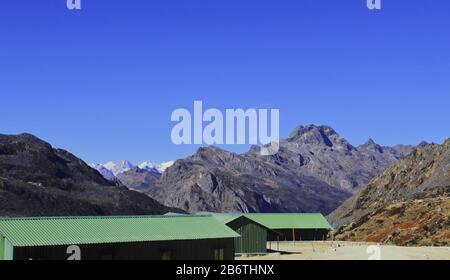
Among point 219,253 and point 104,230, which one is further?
point 219,253

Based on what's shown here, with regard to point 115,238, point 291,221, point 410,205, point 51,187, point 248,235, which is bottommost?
point 115,238

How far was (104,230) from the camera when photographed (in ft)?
147

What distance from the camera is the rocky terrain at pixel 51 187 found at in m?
133

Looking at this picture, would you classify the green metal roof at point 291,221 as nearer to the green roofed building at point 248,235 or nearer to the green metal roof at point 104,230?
the green roofed building at point 248,235

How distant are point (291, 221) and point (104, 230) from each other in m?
66.7

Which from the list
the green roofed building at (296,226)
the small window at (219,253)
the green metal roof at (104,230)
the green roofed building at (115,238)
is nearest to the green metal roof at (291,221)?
the green roofed building at (296,226)

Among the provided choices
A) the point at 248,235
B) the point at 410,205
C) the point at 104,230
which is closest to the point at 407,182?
the point at 410,205

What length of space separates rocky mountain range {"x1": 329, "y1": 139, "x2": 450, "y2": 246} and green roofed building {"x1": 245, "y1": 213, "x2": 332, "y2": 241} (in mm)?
4656

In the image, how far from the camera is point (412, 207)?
106 metres

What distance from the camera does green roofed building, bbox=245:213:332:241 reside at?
104250 mm

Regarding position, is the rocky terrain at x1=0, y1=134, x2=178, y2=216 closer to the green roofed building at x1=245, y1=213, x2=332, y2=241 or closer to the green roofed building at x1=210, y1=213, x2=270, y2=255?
the green roofed building at x1=245, y1=213, x2=332, y2=241

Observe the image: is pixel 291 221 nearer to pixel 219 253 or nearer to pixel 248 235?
pixel 248 235
